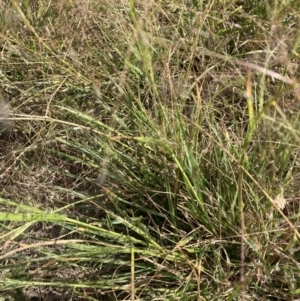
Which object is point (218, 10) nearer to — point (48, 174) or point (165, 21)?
point (165, 21)

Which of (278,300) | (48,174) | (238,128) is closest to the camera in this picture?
(278,300)

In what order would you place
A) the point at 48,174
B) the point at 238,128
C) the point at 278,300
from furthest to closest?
the point at 48,174 → the point at 238,128 → the point at 278,300

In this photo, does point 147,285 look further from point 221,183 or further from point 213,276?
point 221,183

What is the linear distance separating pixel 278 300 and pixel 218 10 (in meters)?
0.75

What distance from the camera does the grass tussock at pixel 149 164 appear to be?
0.95 m

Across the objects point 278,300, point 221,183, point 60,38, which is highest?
point 60,38

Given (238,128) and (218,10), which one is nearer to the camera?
(238,128)

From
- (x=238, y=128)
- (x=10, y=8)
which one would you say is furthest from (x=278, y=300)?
(x=10, y=8)

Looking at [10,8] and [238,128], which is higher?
[10,8]

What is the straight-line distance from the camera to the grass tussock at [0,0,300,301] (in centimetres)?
95

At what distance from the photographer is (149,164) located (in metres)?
1.08

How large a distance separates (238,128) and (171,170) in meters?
0.18

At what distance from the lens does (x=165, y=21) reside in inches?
52.2

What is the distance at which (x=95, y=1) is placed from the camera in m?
1.25
